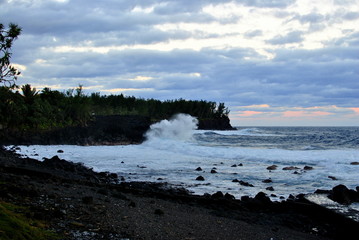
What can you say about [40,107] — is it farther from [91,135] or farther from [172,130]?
[172,130]

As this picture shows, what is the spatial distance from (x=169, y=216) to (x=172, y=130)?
44.7 metres

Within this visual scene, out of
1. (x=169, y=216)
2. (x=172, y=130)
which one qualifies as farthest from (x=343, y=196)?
(x=172, y=130)

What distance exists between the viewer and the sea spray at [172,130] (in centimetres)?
4796

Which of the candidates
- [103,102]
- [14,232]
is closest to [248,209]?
[14,232]

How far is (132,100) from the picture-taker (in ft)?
269

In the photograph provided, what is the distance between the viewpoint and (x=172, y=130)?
174 feet

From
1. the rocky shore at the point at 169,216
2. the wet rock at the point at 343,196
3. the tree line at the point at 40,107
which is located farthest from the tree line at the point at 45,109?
the wet rock at the point at 343,196

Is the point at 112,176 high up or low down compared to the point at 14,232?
down

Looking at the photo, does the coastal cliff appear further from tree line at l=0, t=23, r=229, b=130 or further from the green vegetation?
the green vegetation

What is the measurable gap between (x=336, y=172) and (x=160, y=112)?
6696cm

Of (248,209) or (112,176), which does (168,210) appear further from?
(112,176)

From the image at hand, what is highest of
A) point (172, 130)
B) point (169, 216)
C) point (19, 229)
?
point (172, 130)

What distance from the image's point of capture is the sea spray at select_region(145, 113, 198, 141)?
4796 cm

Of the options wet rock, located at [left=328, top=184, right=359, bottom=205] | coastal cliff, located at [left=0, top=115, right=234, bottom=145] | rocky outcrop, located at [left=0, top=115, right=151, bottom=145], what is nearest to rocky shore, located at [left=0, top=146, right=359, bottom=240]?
wet rock, located at [left=328, top=184, right=359, bottom=205]
